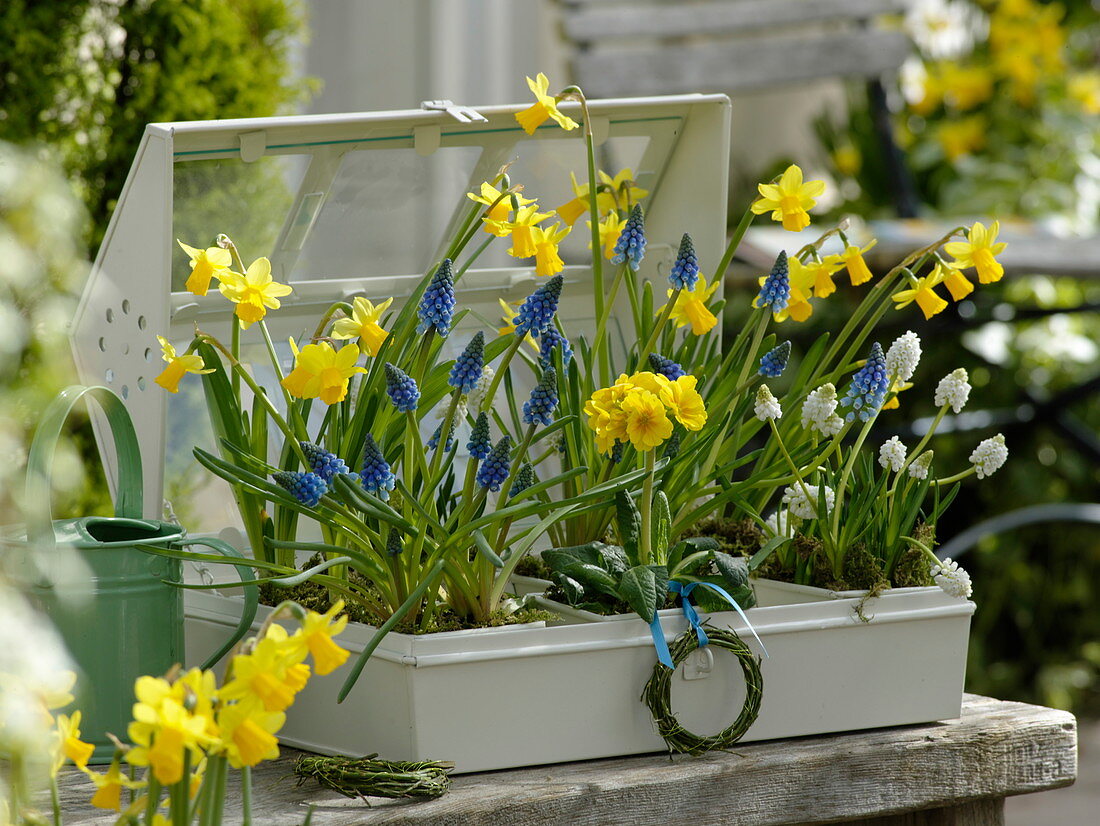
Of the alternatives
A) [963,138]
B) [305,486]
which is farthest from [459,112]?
[963,138]

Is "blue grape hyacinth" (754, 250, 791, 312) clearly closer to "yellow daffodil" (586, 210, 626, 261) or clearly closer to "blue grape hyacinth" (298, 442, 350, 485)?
"yellow daffodil" (586, 210, 626, 261)

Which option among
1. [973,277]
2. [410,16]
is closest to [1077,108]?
[973,277]

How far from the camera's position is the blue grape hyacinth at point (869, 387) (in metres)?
1.06

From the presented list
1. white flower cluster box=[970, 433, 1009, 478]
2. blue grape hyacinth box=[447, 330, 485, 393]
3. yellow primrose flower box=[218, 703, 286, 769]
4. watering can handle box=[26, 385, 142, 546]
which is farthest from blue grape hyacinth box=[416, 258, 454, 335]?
white flower cluster box=[970, 433, 1009, 478]

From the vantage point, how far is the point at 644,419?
0.91 metres

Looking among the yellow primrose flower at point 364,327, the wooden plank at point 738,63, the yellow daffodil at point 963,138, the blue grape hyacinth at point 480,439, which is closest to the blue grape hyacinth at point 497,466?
the blue grape hyacinth at point 480,439

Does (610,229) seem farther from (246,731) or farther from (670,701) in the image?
(246,731)

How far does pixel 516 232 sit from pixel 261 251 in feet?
1.25

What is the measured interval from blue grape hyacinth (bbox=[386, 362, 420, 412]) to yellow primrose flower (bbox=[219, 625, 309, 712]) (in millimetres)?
268

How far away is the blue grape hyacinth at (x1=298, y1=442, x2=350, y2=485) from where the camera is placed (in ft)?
2.98

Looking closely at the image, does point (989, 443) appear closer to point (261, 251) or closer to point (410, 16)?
point (261, 251)

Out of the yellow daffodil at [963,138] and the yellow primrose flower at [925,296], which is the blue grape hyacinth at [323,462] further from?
the yellow daffodil at [963,138]

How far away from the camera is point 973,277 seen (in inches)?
106

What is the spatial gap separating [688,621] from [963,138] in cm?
307
